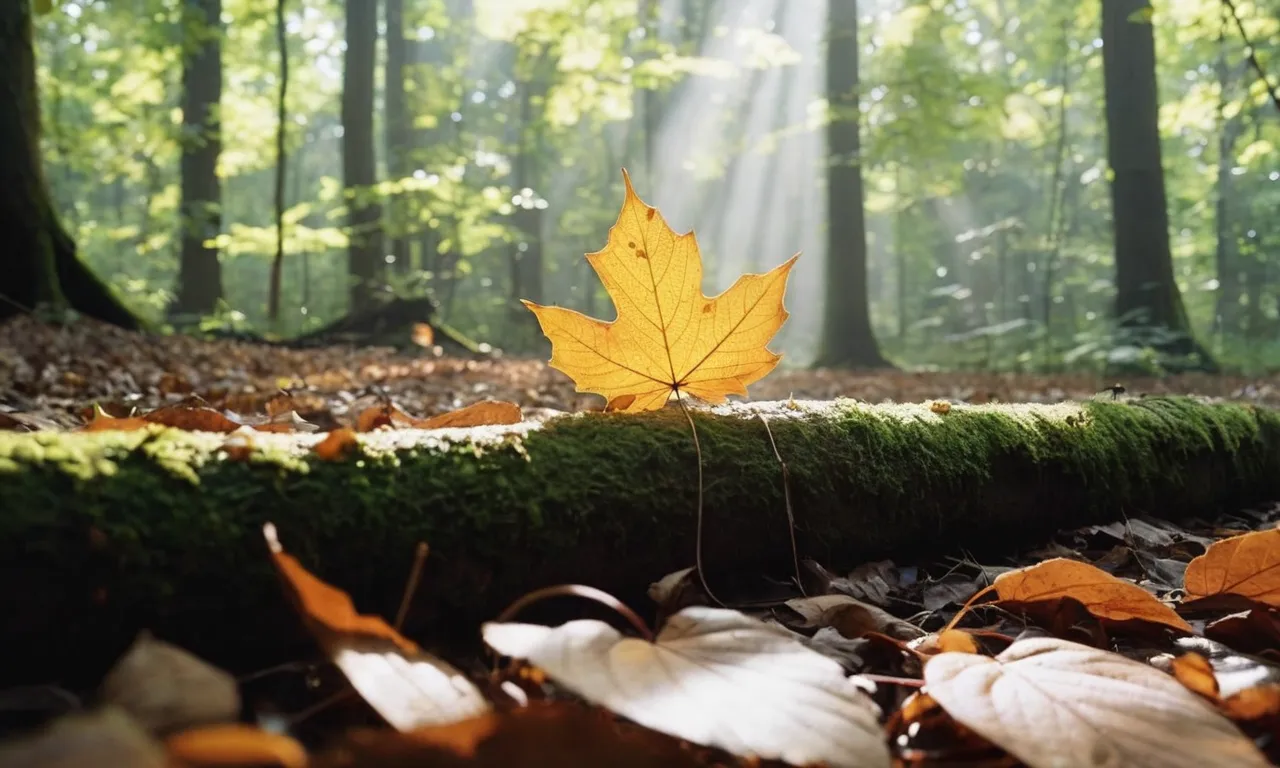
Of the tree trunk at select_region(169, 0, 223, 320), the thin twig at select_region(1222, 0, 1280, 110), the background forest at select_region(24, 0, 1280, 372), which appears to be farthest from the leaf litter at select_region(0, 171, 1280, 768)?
the tree trunk at select_region(169, 0, 223, 320)

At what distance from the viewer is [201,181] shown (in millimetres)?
11359

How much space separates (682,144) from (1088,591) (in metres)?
27.2

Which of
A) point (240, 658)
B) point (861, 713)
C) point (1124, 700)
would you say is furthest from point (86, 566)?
point (1124, 700)

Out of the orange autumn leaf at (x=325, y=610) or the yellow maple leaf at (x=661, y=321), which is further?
the yellow maple leaf at (x=661, y=321)

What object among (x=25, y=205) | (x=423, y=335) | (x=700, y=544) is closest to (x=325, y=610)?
(x=700, y=544)

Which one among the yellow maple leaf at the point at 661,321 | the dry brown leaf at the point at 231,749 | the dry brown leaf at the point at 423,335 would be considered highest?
the yellow maple leaf at the point at 661,321

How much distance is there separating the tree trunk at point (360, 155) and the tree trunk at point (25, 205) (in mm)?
4785

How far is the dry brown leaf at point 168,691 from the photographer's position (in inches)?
21.4

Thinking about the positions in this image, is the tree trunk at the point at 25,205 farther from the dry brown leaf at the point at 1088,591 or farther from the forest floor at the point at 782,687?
the dry brown leaf at the point at 1088,591

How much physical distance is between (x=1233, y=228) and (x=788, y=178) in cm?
2087

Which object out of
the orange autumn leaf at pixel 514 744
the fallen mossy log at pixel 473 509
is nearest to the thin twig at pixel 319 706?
the fallen mossy log at pixel 473 509

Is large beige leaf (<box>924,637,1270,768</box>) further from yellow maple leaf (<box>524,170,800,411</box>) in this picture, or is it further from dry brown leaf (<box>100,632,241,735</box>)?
dry brown leaf (<box>100,632,241,735</box>)

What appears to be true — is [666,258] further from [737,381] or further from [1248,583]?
[1248,583]

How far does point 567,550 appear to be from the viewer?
1013mm
